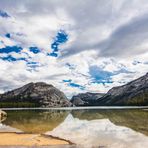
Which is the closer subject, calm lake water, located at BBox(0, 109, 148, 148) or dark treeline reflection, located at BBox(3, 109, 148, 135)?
calm lake water, located at BBox(0, 109, 148, 148)

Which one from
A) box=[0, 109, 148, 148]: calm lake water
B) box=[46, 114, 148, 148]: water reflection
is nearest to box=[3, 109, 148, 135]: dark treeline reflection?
box=[0, 109, 148, 148]: calm lake water

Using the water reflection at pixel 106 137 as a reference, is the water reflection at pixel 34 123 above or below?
above

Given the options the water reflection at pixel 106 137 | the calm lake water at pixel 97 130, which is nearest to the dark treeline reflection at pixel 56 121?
the calm lake water at pixel 97 130

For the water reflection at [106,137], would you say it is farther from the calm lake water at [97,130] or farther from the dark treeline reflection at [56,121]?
the dark treeline reflection at [56,121]

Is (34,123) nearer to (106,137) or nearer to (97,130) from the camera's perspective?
(97,130)

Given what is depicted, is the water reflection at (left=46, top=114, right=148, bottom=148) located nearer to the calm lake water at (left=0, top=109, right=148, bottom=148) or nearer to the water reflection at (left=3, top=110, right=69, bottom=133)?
the calm lake water at (left=0, top=109, right=148, bottom=148)

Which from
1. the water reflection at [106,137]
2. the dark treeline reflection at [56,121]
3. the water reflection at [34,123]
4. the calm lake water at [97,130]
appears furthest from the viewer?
the water reflection at [34,123]

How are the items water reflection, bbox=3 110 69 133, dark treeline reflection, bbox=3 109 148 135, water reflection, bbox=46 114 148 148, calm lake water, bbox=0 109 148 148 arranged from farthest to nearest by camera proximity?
1. water reflection, bbox=3 110 69 133
2. dark treeline reflection, bbox=3 109 148 135
3. calm lake water, bbox=0 109 148 148
4. water reflection, bbox=46 114 148 148

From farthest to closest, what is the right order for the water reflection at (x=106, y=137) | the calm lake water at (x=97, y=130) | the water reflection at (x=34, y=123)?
1. the water reflection at (x=34, y=123)
2. the calm lake water at (x=97, y=130)
3. the water reflection at (x=106, y=137)

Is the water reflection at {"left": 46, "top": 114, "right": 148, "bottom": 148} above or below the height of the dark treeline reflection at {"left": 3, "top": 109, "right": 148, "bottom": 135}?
below

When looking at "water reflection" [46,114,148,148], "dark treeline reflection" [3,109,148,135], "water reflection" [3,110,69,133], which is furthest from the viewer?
"water reflection" [3,110,69,133]

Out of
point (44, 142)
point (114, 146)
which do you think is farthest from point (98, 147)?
point (44, 142)

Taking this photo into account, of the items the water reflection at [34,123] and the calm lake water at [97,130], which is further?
the water reflection at [34,123]

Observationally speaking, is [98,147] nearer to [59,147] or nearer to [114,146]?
[114,146]
